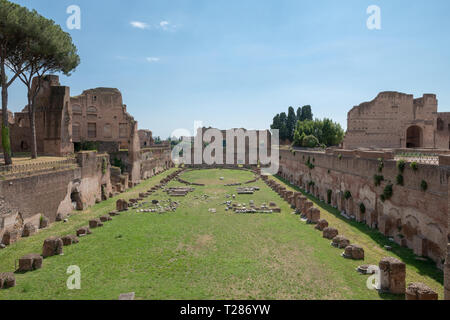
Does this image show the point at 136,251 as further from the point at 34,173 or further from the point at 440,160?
the point at 440,160

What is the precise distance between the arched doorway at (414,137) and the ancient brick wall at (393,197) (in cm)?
1766

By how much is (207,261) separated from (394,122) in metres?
28.3

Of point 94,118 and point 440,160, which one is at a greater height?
point 94,118

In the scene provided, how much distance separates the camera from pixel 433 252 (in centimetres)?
823

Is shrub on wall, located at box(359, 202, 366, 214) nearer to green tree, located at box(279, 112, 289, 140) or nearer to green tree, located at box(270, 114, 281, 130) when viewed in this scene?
green tree, located at box(279, 112, 289, 140)

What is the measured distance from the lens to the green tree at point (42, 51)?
15.2 metres

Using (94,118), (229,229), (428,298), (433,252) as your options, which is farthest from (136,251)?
(94,118)

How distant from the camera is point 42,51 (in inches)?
634

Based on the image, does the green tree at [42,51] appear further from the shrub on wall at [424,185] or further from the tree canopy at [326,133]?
the tree canopy at [326,133]

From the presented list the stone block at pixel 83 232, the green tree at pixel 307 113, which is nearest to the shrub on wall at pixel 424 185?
the stone block at pixel 83 232

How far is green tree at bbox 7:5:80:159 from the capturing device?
49.8ft

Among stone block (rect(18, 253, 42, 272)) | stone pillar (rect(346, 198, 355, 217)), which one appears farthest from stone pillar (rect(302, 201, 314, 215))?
stone block (rect(18, 253, 42, 272))

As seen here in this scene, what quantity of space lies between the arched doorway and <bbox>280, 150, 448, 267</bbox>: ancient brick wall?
17.7 meters
